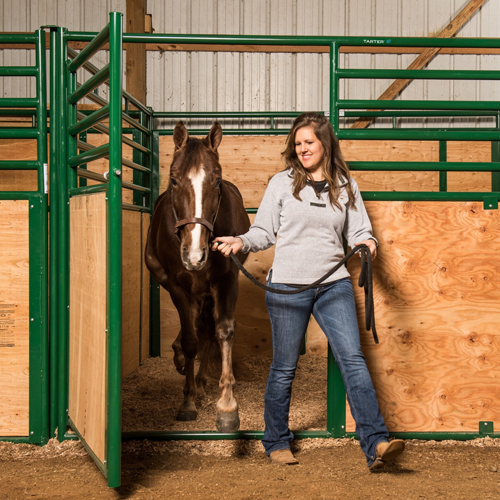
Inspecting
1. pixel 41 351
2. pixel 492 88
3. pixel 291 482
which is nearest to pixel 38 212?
pixel 41 351

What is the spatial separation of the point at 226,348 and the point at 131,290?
147 centimetres

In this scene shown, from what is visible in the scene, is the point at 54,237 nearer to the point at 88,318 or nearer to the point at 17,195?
the point at 17,195

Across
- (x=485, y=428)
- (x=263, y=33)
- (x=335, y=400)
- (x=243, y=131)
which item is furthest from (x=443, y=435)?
(x=263, y=33)

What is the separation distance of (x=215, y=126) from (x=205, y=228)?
2.35 ft

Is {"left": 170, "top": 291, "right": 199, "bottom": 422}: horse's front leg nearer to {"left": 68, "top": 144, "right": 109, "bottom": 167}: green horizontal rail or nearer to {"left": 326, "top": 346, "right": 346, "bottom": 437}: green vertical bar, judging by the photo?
{"left": 326, "top": 346, "right": 346, "bottom": 437}: green vertical bar

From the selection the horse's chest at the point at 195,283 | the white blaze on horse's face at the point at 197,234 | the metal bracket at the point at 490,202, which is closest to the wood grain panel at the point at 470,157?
the metal bracket at the point at 490,202

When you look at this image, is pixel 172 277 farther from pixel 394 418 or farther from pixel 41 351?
pixel 394 418

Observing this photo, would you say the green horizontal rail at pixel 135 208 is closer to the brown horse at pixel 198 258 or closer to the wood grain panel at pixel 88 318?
the brown horse at pixel 198 258

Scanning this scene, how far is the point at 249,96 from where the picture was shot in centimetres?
766

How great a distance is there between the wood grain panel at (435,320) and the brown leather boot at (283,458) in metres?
0.58

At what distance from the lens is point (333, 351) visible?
7.81 ft

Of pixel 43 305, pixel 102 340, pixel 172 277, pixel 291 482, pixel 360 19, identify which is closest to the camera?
pixel 102 340

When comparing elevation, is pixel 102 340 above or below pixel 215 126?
below

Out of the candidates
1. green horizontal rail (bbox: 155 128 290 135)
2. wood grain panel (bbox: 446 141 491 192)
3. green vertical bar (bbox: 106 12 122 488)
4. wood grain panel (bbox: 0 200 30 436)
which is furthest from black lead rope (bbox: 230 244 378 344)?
wood grain panel (bbox: 446 141 491 192)
